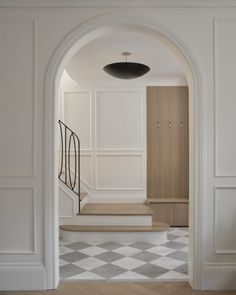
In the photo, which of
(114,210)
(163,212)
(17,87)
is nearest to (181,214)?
(163,212)

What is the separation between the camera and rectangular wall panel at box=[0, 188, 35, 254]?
119 inches

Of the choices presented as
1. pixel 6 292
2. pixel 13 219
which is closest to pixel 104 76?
pixel 13 219

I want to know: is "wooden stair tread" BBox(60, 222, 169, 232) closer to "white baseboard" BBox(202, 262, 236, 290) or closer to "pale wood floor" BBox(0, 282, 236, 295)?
"pale wood floor" BBox(0, 282, 236, 295)

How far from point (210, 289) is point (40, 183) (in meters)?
1.93

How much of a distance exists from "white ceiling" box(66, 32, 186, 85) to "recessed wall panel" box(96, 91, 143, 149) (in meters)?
0.32

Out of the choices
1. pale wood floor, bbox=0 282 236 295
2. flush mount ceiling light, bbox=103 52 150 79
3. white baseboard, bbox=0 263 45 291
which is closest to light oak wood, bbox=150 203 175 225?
flush mount ceiling light, bbox=103 52 150 79

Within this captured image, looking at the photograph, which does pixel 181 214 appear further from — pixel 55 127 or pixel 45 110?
pixel 45 110

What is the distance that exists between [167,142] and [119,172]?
119 centimetres

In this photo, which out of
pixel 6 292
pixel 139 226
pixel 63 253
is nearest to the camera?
pixel 6 292

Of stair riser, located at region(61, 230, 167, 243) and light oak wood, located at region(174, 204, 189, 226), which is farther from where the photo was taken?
light oak wood, located at region(174, 204, 189, 226)

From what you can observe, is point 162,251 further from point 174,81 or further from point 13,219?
point 174,81

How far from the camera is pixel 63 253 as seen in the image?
4219 millimetres

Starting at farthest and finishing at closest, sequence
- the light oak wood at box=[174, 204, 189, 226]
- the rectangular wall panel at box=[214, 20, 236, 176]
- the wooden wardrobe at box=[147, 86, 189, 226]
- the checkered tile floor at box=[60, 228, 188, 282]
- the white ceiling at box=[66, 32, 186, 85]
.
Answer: the wooden wardrobe at box=[147, 86, 189, 226], the light oak wood at box=[174, 204, 189, 226], the white ceiling at box=[66, 32, 186, 85], the checkered tile floor at box=[60, 228, 188, 282], the rectangular wall panel at box=[214, 20, 236, 176]

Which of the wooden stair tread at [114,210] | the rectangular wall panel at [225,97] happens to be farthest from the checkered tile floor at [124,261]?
the rectangular wall panel at [225,97]
